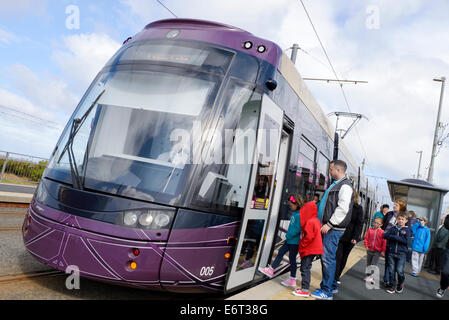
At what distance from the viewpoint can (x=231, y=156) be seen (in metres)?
4.08

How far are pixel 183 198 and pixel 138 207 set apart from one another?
44cm

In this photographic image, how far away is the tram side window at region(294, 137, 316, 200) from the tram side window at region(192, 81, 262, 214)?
6.47ft

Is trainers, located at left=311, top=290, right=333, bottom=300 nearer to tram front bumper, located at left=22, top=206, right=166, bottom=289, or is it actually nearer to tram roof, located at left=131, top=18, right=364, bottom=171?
tram front bumper, located at left=22, top=206, right=166, bottom=289

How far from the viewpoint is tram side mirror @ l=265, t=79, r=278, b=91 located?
14.9 feet

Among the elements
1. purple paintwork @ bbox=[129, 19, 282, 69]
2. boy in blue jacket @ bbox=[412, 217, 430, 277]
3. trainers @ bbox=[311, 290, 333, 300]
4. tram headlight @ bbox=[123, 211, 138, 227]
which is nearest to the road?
tram headlight @ bbox=[123, 211, 138, 227]

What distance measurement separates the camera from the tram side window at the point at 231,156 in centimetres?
388

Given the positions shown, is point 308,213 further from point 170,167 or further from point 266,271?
point 170,167

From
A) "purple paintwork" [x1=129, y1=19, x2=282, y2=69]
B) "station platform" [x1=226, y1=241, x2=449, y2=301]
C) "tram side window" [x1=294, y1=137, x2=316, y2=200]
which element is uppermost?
"purple paintwork" [x1=129, y1=19, x2=282, y2=69]

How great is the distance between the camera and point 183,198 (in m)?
3.68

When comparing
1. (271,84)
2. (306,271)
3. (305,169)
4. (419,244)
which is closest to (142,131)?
(271,84)

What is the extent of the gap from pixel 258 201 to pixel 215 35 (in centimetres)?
208

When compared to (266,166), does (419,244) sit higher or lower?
lower

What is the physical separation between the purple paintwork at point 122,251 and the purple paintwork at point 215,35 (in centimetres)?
222
